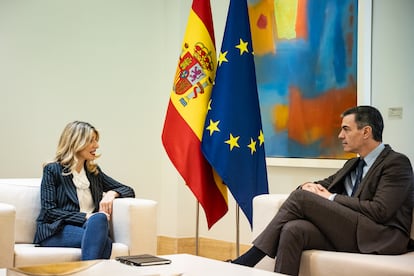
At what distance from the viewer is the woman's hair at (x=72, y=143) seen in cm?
400

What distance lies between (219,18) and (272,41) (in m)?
0.63

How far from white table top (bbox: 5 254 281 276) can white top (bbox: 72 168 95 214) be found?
128cm

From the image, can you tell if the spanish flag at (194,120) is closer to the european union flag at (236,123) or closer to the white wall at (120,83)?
the european union flag at (236,123)

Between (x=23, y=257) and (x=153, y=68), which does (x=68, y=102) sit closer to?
(x=153, y=68)

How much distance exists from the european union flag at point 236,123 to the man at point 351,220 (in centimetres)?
74

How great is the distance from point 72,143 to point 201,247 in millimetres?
1902

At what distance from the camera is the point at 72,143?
159 inches

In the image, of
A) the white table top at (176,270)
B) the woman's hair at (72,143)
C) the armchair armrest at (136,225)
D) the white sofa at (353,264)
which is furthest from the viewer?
the woman's hair at (72,143)

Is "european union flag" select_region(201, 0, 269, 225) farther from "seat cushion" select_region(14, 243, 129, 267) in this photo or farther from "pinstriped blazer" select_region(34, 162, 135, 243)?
"seat cushion" select_region(14, 243, 129, 267)

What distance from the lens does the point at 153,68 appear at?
18.5ft

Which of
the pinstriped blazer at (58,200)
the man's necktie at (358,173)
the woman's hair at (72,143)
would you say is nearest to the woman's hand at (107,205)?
the pinstriped blazer at (58,200)

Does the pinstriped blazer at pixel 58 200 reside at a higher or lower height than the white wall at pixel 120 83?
lower

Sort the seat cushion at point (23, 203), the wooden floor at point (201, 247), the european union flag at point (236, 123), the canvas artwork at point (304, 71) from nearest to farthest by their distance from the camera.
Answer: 1. the seat cushion at point (23, 203)
2. the european union flag at point (236, 123)
3. the canvas artwork at point (304, 71)
4. the wooden floor at point (201, 247)

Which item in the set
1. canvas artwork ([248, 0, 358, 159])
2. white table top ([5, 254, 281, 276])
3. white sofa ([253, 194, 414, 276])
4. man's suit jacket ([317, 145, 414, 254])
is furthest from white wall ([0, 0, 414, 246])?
white table top ([5, 254, 281, 276])
